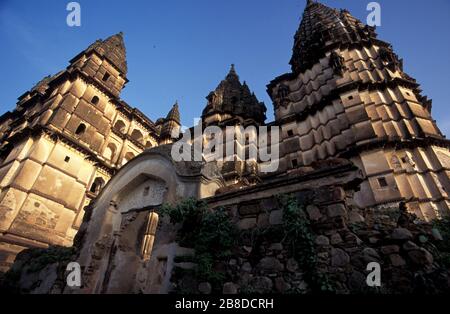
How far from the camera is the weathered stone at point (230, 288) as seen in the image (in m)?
4.15

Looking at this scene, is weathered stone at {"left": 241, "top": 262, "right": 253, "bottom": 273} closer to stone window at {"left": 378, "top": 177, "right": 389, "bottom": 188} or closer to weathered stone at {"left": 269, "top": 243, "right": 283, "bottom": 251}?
weathered stone at {"left": 269, "top": 243, "right": 283, "bottom": 251}

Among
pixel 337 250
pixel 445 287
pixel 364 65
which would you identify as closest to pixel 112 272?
pixel 337 250

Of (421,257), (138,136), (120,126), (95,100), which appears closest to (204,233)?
(421,257)

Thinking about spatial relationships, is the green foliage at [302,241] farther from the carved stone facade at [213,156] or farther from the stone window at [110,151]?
the stone window at [110,151]

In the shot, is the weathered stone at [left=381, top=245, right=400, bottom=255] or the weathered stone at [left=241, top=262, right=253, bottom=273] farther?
the weathered stone at [left=241, top=262, right=253, bottom=273]

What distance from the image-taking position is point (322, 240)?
389 cm

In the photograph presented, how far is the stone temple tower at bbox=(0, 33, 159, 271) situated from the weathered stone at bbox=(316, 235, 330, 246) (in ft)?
65.3

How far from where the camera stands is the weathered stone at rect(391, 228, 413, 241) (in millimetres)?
3439

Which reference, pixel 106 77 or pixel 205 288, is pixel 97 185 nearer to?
pixel 106 77

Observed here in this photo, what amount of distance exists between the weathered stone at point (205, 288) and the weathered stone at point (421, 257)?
3.19m

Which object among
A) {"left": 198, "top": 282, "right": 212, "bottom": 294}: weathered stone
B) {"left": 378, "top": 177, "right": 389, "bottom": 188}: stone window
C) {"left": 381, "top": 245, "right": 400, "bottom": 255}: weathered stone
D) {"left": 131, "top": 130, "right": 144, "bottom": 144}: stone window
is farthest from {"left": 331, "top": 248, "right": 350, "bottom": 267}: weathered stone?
{"left": 131, "top": 130, "right": 144, "bottom": 144}: stone window

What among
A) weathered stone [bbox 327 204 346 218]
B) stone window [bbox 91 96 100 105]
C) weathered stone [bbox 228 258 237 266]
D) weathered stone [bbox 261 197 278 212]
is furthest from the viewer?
stone window [bbox 91 96 100 105]
